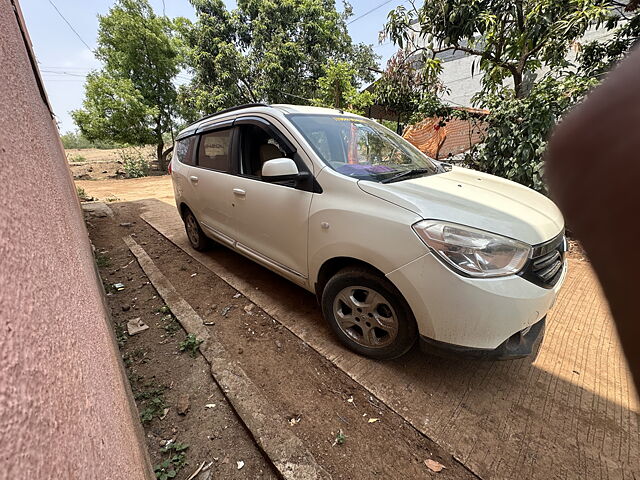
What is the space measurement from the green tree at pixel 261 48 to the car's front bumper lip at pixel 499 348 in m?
12.7

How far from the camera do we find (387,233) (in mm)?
1732

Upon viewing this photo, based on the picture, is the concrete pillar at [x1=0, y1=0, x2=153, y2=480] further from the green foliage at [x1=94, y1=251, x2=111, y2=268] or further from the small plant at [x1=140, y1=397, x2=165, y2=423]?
the green foliage at [x1=94, y1=251, x2=111, y2=268]

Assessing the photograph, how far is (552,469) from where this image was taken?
1.44 metres

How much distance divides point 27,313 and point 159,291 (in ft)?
9.58

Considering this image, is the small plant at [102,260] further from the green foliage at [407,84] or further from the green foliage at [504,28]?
the green foliage at [504,28]

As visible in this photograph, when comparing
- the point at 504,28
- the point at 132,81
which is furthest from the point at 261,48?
the point at 504,28

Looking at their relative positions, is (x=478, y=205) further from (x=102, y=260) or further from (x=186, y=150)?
(x=102, y=260)

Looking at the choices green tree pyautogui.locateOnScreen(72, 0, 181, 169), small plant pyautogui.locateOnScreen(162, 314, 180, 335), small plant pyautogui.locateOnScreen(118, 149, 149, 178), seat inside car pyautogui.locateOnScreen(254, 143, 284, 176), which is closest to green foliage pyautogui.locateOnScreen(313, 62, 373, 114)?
seat inside car pyautogui.locateOnScreen(254, 143, 284, 176)

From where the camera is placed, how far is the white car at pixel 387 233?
157 cm

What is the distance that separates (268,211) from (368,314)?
1.23m

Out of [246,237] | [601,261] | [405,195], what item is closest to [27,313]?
[601,261]

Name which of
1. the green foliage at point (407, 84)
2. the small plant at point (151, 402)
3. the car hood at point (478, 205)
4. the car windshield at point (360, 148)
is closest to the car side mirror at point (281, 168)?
the car windshield at point (360, 148)

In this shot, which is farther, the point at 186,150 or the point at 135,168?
the point at 135,168

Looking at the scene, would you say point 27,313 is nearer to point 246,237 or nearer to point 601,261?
point 601,261
